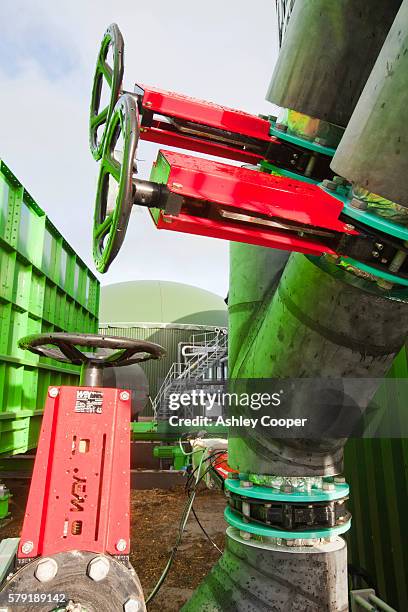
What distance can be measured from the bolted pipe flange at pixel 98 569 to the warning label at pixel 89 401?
53 cm

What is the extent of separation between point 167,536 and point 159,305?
15915 millimetres

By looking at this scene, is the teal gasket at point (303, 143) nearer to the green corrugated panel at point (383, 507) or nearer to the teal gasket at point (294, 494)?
the teal gasket at point (294, 494)

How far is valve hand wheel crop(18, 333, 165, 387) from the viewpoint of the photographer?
176 centimetres

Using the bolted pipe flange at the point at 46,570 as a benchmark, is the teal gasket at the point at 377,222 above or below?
above

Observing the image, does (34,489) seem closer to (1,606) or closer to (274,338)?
(1,606)

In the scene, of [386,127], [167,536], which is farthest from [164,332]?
[386,127]

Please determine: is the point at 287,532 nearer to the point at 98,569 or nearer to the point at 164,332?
the point at 98,569

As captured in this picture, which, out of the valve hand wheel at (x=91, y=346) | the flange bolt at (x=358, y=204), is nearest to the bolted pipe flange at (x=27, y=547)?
the valve hand wheel at (x=91, y=346)

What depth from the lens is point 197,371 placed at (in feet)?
49.4

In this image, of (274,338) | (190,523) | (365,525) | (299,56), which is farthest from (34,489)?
(190,523)

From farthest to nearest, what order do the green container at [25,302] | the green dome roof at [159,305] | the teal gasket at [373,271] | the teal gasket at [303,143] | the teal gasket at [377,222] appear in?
the green dome roof at [159,305], the green container at [25,302], the teal gasket at [303,143], the teal gasket at [373,271], the teal gasket at [377,222]

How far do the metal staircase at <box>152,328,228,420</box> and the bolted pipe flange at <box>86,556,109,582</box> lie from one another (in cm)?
998

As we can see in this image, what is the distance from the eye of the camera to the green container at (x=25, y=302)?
3650 millimetres

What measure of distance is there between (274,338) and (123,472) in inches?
31.9
